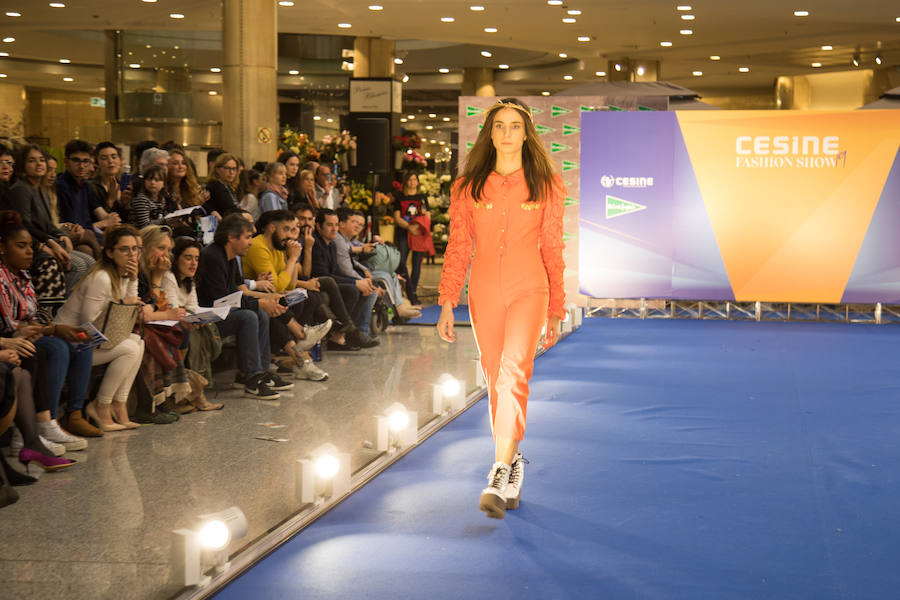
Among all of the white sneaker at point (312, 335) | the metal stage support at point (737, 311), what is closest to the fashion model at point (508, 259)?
the white sneaker at point (312, 335)

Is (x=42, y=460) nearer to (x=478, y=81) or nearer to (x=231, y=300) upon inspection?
(x=231, y=300)

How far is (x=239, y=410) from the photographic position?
5.76 metres

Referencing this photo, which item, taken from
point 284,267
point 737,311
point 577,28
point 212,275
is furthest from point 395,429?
point 577,28

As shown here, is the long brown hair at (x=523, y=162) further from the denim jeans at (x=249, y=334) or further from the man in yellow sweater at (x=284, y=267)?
the man in yellow sweater at (x=284, y=267)

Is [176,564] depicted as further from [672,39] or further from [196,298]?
[672,39]

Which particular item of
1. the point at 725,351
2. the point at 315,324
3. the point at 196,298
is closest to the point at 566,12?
the point at 725,351

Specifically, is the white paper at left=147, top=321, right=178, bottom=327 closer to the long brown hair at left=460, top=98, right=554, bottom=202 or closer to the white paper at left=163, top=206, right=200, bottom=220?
the white paper at left=163, top=206, right=200, bottom=220

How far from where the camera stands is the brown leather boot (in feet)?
16.0

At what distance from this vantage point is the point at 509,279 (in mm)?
3863

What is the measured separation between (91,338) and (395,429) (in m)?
1.47

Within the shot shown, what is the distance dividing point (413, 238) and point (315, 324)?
14.6 ft

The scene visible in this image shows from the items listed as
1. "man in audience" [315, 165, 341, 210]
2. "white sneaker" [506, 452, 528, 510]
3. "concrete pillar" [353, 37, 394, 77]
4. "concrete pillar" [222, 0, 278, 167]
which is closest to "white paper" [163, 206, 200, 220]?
"man in audience" [315, 165, 341, 210]

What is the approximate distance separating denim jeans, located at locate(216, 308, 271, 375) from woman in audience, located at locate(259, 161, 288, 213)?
1707mm

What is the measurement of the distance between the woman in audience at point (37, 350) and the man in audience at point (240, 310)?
1.35 meters
